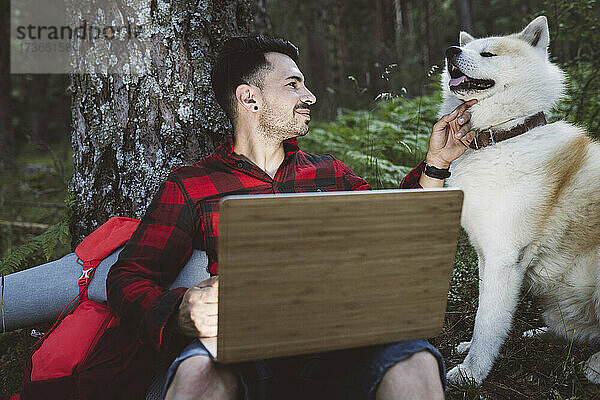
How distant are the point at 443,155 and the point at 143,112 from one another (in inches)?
61.4

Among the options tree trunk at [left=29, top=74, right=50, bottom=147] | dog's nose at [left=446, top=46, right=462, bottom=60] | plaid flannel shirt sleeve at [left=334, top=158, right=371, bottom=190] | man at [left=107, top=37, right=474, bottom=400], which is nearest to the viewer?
man at [left=107, top=37, right=474, bottom=400]

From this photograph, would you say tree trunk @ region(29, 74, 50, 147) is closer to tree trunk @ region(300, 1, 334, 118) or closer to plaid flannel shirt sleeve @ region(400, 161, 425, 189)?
tree trunk @ region(300, 1, 334, 118)

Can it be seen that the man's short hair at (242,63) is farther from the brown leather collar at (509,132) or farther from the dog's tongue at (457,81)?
the brown leather collar at (509,132)

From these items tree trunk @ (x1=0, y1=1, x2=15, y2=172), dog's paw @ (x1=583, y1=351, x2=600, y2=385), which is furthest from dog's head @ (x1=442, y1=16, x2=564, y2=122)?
tree trunk @ (x1=0, y1=1, x2=15, y2=172)

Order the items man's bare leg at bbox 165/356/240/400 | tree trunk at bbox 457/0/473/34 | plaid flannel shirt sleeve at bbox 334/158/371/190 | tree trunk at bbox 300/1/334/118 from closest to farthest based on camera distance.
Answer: man's bare leg at bbox 165/356/240/400
plaid flannel shirt sleeve at bbox 334/158/371/190
tree trunk at bbox 457/0/473/34
tree trunk at bbox 300/1/334/118

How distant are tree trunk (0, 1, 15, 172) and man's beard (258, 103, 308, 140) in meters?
7.40

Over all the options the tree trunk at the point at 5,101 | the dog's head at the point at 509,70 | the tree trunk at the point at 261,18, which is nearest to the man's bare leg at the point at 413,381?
the dog's head at the point at 509,70

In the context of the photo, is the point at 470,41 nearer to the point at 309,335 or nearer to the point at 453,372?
the point at 453,372

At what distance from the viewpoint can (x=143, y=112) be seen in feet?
8.56

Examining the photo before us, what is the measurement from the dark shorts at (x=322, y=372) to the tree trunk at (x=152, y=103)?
1.37 m

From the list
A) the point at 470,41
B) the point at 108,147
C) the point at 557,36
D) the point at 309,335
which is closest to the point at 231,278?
the point at 309,335

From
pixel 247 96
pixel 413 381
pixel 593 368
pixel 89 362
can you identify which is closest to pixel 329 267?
pixel 413 381

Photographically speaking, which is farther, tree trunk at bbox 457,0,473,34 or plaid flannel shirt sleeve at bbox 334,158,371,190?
tree trunk at bbox 457,0,473,34

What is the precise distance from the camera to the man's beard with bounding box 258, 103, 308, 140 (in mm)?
2197
